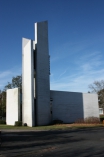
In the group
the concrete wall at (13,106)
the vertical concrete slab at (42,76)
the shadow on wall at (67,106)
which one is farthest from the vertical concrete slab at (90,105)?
the concrete wall at (13,106)

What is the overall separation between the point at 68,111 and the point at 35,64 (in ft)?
36.1

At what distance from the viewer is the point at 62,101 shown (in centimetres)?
3841

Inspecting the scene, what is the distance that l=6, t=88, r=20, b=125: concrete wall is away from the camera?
3516cm

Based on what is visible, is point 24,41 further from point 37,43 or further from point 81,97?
point 81,97

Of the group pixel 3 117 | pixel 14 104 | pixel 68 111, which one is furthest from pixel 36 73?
pixel 3 117

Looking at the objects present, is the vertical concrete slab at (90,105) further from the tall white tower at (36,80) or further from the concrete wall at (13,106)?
the concrete wall at (13,106)

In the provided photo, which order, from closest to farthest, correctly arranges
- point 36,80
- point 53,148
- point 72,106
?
point 53,148
point 36,80
point 72,106

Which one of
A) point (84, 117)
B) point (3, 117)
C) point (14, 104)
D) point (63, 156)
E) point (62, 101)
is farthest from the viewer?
point (3, 117)

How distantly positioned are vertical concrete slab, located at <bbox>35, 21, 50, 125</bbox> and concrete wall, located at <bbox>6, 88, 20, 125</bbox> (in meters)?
3.94

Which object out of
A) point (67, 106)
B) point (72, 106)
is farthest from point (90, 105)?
point (67, 106)

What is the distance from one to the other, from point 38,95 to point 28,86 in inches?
85.6

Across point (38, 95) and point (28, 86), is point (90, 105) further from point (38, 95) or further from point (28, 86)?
point (28, 86)

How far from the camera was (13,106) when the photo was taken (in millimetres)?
36156

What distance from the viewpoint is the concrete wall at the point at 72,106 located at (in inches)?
1483
